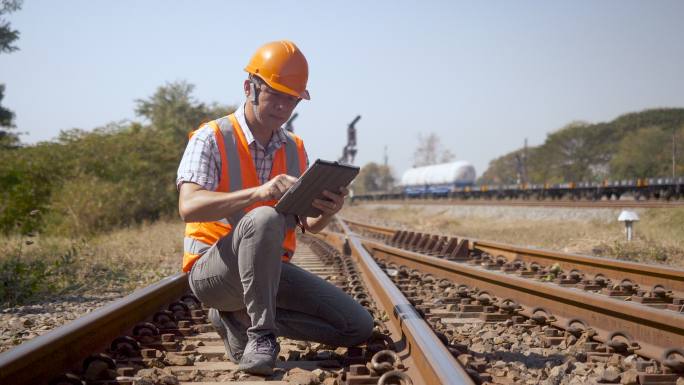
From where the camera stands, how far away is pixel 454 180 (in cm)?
5281

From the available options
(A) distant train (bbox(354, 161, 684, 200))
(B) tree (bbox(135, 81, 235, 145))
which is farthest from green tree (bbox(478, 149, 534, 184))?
(B) tree (bbox(135, 81, 235, 145))

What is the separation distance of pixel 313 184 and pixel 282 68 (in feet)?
2.12

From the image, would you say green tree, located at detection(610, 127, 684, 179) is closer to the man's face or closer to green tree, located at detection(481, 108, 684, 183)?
green tree, located at detection(481, 108, 684, 183)

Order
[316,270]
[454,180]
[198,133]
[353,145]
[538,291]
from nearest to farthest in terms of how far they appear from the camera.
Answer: [198,133] < [538,291] < [316,270] < [353,145] < [454,180]

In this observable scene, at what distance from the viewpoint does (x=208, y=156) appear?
3256mm

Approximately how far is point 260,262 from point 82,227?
649 inches

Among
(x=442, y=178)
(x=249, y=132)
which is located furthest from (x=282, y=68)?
(x=442, y=178)

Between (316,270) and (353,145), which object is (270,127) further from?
(353,145)

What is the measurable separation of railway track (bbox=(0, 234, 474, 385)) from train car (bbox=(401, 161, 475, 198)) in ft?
161

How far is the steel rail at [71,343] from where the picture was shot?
243cm

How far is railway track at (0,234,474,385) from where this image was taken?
2.57 meters

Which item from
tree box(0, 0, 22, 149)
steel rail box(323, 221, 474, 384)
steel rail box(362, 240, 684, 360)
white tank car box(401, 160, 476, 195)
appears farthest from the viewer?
white tank car box(401, 160, 476, 195)

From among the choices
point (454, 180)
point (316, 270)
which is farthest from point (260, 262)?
point (454, 180)

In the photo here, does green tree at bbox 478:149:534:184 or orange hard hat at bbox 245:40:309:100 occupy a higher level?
green tree at bbox 478:149:534:184
